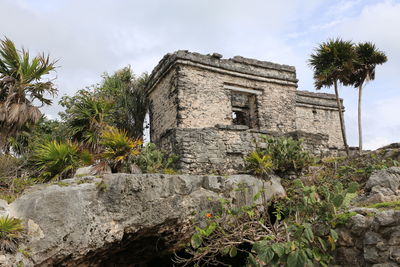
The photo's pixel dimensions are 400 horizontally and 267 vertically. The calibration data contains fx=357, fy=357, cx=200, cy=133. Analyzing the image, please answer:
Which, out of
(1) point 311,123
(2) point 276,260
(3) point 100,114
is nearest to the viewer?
(2) point 276,260

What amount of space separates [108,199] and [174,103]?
459cm

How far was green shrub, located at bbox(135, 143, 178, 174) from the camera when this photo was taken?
730 centimetres

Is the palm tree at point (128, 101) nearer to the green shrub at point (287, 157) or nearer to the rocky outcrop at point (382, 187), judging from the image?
the green shrub at point (287, 157)

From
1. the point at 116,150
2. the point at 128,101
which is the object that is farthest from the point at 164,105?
the point at 116,150

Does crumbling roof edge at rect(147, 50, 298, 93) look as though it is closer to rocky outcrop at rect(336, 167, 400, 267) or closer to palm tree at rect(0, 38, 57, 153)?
palm tree at rect(0, 38, 57, 153)

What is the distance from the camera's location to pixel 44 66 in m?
7.47

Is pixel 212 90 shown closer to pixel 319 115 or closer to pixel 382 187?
pixel 382 187

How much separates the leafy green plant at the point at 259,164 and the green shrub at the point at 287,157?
299 mm

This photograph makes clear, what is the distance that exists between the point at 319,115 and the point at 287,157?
750 cm

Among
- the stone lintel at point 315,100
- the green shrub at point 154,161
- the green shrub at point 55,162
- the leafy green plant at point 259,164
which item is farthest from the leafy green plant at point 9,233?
the stone lintel at point 315,100

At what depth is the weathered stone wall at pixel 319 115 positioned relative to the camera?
1394cm

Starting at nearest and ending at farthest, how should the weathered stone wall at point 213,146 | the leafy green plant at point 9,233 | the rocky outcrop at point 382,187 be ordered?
the leafy green plant at point 9,233 → the rocky outcrop at point 382,187 → the weathered stone wall at point 213,146

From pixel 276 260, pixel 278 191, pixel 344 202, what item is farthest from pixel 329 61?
pixel 276 260

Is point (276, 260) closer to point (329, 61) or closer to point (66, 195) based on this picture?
point (66, 195)
